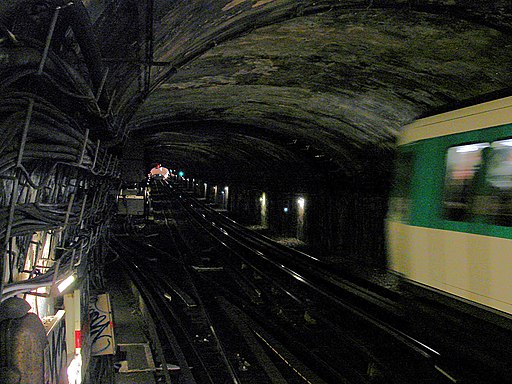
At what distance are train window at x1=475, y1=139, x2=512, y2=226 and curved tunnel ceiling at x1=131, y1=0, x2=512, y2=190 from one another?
6.27ft

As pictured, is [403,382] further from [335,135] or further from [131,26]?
[335,135]

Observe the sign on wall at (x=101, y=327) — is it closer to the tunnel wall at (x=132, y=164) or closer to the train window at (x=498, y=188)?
the tunnel wall at (x=132, y=164)

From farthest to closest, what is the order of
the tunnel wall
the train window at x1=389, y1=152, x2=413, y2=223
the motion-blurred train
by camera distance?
1. the tunnel wall
2. the train window at x1=389, y1=152, x2=413, y2=223
3. the motion-blurred train

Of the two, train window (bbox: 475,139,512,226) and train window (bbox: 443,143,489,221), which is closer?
train window (bbox: 475,139,512,226)

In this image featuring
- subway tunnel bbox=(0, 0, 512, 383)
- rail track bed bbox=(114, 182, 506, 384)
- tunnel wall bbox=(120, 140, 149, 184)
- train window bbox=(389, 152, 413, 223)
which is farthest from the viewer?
tunnel wall bbox=(120, 140, 149, 184)

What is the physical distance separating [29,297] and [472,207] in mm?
5572

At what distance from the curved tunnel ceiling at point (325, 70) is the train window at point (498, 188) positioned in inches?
75.2

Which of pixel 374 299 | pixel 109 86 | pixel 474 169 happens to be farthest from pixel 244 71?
pixel 374 299

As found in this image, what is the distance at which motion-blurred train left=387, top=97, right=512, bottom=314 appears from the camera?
274 inches

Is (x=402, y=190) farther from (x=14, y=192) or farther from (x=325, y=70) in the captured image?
(x=14, y=192)

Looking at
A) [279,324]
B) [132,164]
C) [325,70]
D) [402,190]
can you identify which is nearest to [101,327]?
[279,324]

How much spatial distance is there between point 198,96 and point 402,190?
5881mm

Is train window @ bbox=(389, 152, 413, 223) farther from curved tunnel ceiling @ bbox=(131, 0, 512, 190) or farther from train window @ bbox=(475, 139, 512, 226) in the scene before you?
train window @ bbox=(475, 139, 512, 226)

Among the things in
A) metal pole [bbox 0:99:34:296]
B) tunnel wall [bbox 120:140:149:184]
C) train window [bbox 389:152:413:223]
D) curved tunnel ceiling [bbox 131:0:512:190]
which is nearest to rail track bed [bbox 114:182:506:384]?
train window [bbox 389:152:413:223]
